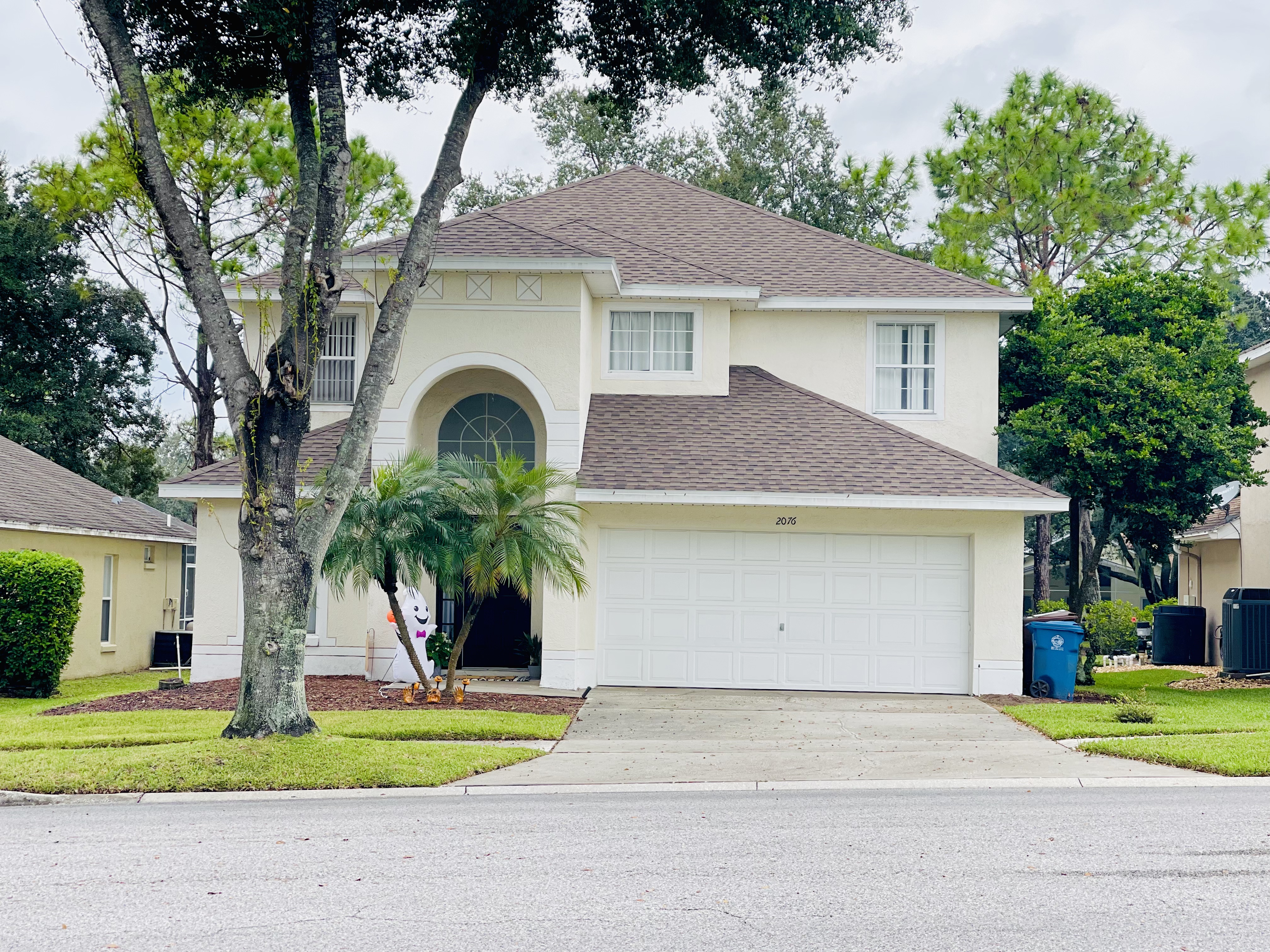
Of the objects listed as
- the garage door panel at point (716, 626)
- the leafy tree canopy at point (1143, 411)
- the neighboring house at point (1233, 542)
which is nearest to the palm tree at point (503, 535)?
the garage door panel at point (716, 626)

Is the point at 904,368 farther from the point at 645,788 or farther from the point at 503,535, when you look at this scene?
the point at 645,788

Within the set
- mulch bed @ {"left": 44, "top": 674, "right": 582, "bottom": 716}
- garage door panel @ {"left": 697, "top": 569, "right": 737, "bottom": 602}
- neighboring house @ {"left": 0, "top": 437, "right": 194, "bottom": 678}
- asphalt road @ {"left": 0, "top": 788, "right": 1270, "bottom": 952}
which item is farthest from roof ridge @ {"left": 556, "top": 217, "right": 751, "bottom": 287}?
asphalt road @ {"left": 0, "top": 788, "right": 1270, "bottom": 952}

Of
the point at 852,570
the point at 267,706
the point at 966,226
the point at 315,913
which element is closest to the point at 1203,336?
the point at 852,570

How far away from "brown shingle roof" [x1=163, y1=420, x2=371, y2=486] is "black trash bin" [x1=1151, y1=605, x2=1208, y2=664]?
17744 mm

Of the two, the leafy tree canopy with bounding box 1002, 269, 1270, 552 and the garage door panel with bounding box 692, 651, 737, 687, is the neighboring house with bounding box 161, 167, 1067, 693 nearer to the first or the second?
the garage door panel with bounding box 692, 651, 737, 687

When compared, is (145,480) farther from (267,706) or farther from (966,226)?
(267,706)

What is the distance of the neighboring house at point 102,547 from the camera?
74.2 ft

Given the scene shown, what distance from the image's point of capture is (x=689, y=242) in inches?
871

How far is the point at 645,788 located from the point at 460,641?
533 cm

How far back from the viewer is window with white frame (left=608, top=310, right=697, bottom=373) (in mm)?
19844

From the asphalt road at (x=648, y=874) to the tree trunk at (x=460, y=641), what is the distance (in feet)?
17.5

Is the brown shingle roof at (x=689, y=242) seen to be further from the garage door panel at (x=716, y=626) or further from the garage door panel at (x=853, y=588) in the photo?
the garage door panel at (x=716, y=626)

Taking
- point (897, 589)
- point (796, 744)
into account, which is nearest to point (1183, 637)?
point (897, 589)

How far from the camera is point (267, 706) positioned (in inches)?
466
